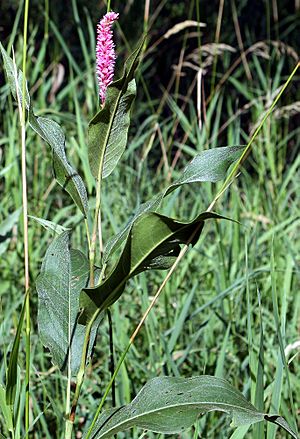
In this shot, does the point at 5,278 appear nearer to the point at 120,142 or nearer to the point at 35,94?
the point at 120,142

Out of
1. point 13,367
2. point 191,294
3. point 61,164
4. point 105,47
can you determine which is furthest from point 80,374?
point 191,294

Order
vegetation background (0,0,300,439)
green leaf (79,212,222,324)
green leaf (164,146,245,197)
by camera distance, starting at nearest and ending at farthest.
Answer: green leaf (79,212,222,324)
green leaf (164,146,245,197)
vegetation background (0,0,300,439)

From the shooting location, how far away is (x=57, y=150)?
883 millimetres

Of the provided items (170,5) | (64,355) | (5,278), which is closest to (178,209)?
(5,278)

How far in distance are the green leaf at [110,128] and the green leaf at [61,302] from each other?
96 millimetres

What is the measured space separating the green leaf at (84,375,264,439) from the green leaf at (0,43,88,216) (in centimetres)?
20

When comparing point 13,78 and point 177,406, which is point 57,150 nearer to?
point 13,78

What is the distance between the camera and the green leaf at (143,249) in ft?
2.42

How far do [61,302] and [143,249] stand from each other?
0.19 metres

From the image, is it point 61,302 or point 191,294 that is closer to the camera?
point 61,302

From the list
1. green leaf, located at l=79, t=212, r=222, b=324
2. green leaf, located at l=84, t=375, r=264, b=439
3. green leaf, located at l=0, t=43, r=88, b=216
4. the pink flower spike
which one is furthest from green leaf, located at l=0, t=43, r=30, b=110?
green leaf, located at l=84, t=375, r=264, b=439

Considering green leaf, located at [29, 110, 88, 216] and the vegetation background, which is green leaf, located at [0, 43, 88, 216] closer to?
green leaf, located at [29, 110, 88, 216]

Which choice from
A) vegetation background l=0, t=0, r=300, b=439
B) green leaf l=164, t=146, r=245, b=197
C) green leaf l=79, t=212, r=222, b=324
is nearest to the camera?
green leaf l=79, t=212, r=222, b=324

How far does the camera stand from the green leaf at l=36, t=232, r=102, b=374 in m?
0.90
